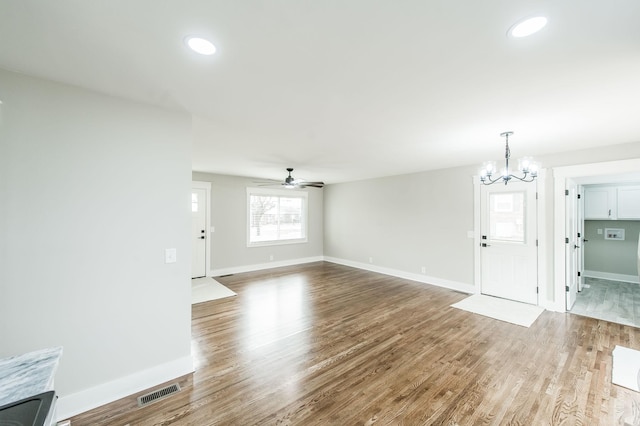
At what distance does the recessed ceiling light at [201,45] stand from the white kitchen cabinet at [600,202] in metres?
8.23

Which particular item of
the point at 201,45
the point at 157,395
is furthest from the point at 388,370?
the point at 201,45

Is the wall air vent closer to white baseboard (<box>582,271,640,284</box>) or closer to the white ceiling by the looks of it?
the white ceiling

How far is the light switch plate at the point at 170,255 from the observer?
8.01ft

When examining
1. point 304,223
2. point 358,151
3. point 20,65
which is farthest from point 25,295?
point 304,223

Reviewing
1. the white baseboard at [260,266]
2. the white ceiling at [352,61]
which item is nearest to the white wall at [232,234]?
the white baseboard at [260,266]

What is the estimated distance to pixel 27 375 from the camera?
1229 mm

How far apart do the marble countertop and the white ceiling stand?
1.74 metres

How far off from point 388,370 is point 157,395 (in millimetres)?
2083

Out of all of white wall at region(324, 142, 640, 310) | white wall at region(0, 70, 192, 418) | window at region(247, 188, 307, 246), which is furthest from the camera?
window at region(247, 188, 307, 246)

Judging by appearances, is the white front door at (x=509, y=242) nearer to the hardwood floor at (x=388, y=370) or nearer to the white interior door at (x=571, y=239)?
the white interior door at (x=571, y=239)

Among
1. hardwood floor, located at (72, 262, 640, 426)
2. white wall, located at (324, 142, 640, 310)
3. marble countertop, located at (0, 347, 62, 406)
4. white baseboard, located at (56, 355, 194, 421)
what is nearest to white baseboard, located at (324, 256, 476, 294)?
white wall, located at (324, 142, 640, 310)

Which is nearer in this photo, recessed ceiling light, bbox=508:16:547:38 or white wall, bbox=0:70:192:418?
recessed ceiling light, bbox=508:16:547:38

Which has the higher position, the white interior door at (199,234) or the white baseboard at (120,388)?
the white interior door at (199,234)

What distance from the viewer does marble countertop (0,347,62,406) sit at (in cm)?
111
